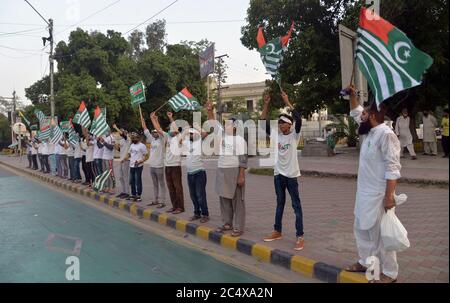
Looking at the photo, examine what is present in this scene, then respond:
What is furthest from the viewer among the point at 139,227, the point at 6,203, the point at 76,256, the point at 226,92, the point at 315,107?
the point at 226,92

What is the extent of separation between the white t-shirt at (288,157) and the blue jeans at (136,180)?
5033mm

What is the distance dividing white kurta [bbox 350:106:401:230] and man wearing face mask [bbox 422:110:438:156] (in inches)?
462

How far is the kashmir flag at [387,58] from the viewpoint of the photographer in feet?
12.5

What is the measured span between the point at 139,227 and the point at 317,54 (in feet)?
39.4

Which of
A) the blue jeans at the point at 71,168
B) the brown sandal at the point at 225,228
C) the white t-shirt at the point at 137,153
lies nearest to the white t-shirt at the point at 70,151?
the blue jeans at the point at 71,168

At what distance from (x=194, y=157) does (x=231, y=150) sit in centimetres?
134

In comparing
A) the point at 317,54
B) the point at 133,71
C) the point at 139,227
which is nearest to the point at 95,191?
the point at 139,227

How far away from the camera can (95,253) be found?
19.4 feet

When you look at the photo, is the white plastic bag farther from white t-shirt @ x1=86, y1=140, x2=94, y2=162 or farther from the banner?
white t-shirt @ x1=86, y1=140, x2=94, y2=162

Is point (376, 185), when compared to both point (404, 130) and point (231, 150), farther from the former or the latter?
point (404, 130)

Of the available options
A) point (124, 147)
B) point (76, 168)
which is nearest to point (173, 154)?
point (124, 147)

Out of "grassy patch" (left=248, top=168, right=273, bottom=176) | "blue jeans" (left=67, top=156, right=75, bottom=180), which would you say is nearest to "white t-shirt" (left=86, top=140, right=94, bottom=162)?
"blue jeans" (left=67, top=156, right=75, bottom=180)

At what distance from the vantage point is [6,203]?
1113cm
